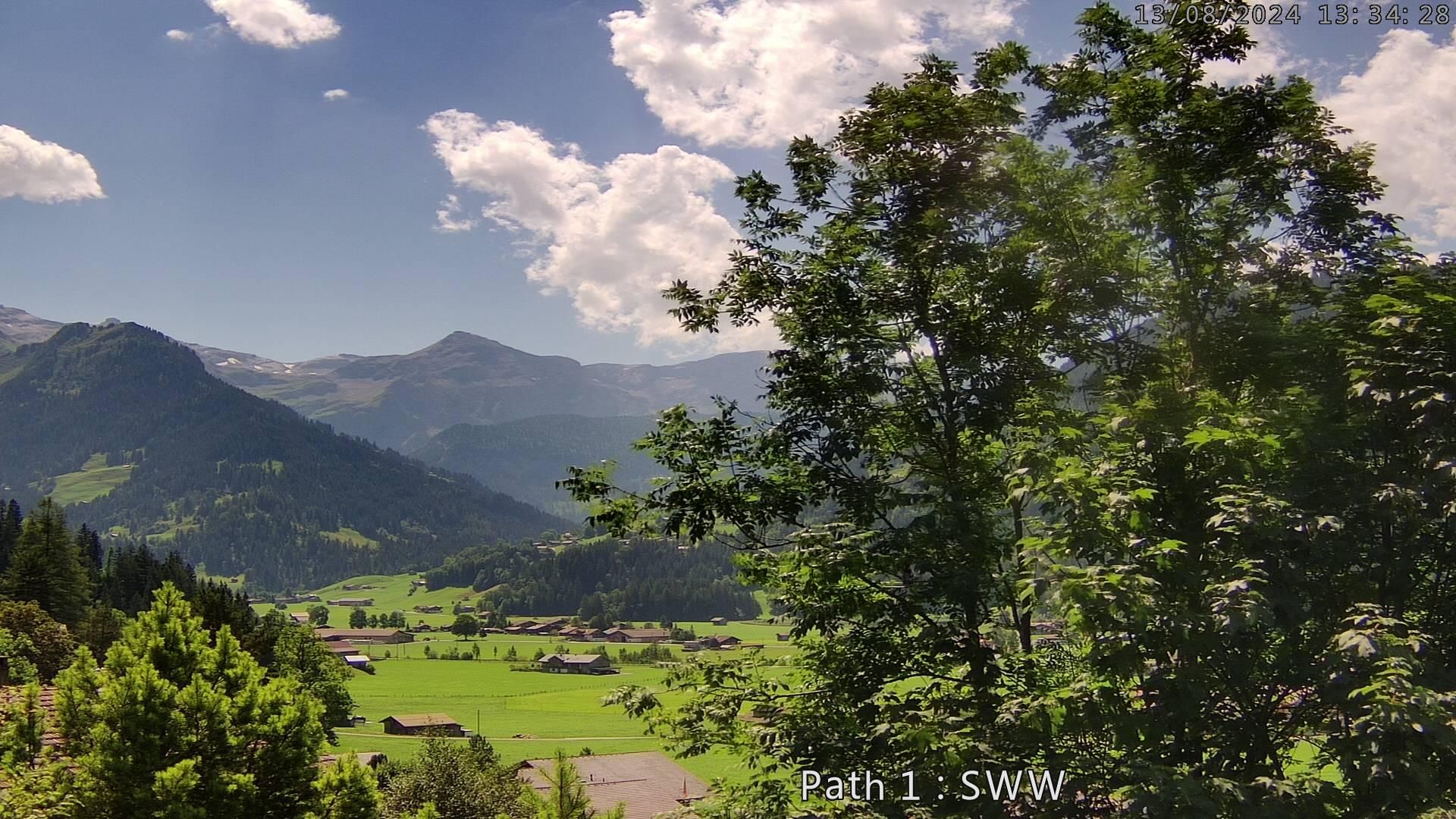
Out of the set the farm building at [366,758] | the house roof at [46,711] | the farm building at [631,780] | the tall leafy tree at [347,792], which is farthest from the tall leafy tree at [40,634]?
the tall leafy tree at [347,792]

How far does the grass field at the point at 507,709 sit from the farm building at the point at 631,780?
245 centimetres

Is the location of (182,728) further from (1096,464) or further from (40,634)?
(40,634)

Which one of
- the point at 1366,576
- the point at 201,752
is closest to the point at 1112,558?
the point at 1366,576

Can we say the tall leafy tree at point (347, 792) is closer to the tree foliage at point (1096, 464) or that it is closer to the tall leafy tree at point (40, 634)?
the tree foliage at point (1096, 464)

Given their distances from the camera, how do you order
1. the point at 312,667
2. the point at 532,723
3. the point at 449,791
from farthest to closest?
the point at 532,723, the point at 312,667, the point at 449,791

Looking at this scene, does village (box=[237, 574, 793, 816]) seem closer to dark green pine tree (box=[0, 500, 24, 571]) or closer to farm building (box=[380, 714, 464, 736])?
farm building (box=[380, 714, 464, 736])

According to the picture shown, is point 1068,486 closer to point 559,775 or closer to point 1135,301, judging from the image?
point 1135,301

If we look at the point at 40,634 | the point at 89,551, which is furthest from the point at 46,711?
the point at 89,551

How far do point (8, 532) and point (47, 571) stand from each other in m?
36.1

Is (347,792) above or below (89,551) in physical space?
below

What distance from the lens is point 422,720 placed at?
11344 cm

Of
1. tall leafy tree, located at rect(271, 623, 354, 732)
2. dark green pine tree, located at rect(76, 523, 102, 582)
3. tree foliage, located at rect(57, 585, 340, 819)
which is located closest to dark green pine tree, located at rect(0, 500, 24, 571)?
dark green pine tree, located at rect(76, 523, 102, 582)

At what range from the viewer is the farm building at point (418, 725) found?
105375 millimetres

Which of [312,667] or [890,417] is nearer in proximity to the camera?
[890,417]
